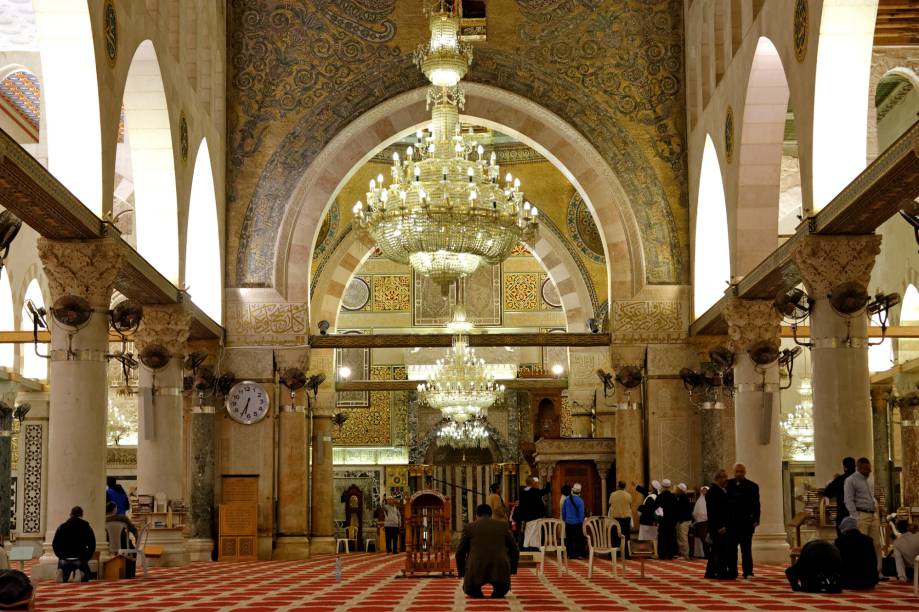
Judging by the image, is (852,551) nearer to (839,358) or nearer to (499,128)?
(839,358)

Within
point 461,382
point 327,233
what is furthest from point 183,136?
point 461,382

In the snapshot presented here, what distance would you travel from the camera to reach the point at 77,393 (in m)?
10.0

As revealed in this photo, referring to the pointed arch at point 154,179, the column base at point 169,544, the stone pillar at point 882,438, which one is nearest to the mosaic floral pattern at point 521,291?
the stone pillar at point 882,438

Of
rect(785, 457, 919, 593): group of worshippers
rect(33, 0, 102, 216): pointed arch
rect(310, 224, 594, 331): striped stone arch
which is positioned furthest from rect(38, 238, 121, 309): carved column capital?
rect(310, 224, 594, 331): striped stone arch

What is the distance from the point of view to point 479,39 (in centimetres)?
1547

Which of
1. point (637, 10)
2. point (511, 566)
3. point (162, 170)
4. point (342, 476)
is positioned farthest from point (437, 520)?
point (342, 476)

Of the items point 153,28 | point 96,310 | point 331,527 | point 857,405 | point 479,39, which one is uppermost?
point 479,39

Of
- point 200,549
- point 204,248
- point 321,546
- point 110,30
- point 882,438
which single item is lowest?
point 321,546

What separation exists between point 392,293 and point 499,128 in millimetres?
9280

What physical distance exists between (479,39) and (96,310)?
687cm

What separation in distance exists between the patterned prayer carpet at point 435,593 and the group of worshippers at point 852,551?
4.4 inches

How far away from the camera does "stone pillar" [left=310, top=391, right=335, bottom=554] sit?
1620 centimetres

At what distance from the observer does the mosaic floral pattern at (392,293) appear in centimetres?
2452

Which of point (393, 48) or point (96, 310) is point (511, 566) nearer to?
point (96, 310)
